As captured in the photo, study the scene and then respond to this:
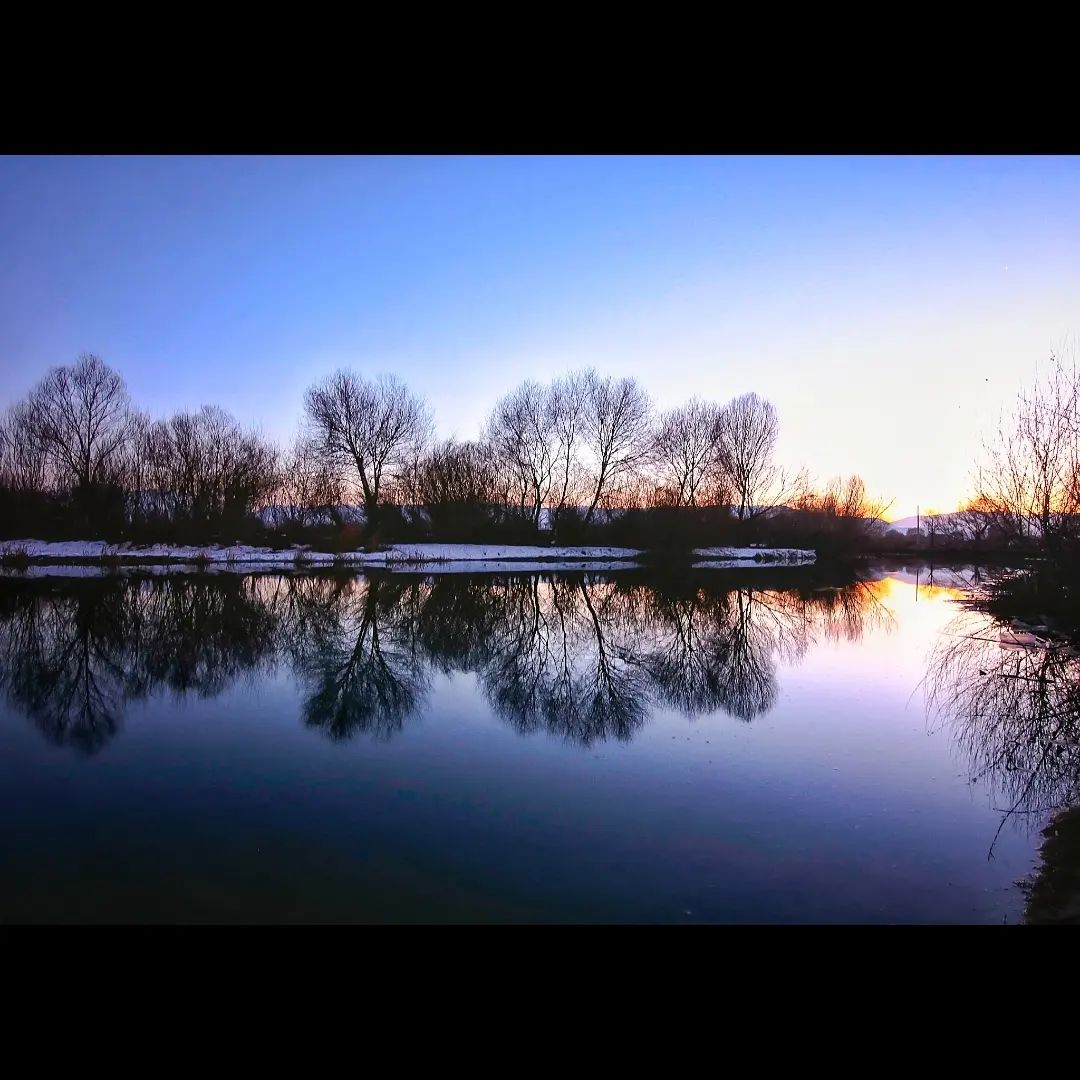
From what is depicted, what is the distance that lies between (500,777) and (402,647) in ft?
19.6

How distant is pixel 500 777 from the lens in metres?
6.05

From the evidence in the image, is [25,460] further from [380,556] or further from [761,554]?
[761,554]

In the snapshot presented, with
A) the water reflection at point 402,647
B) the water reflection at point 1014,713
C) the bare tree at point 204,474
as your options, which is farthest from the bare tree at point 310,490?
the water reflection at point 1014,713

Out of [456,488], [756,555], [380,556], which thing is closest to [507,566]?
[380,556]

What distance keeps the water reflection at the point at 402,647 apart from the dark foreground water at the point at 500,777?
78 mm

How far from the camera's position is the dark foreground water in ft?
13.2

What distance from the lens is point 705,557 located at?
37969 millimetres

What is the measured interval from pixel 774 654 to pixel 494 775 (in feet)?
23.0

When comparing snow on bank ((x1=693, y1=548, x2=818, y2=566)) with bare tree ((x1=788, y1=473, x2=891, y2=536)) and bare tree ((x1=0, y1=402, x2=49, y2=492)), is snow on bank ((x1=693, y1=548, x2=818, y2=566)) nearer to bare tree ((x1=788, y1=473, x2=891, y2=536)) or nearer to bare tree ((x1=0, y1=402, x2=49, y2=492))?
bare tree ((x1=788, y1=473, x2=891, y2=536))

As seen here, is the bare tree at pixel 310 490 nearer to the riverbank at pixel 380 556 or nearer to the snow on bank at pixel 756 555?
the riverbank at pixel 380 556

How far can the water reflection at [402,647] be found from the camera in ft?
27.2
